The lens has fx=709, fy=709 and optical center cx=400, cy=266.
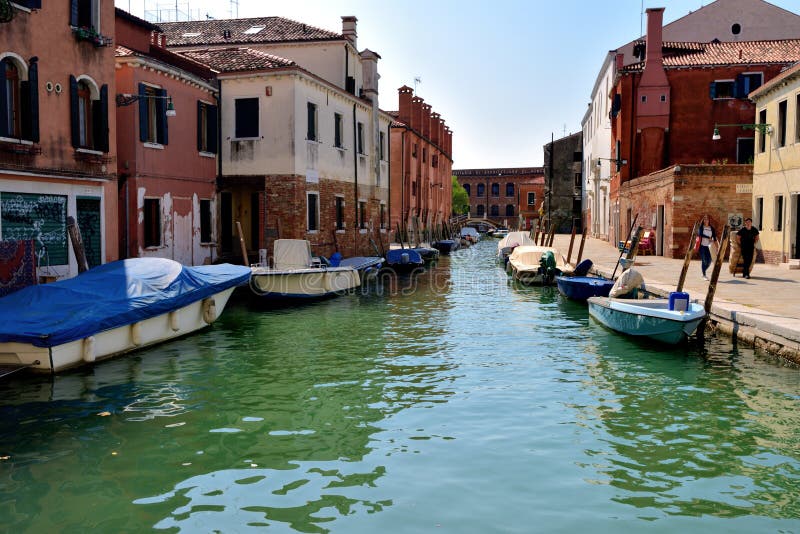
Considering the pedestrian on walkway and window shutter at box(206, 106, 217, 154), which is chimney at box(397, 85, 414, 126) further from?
the pedestrian on walkway

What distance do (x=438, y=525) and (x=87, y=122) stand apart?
12012mm

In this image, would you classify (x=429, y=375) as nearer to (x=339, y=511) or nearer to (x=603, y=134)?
(x=339, y=511)

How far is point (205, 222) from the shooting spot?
1934cm

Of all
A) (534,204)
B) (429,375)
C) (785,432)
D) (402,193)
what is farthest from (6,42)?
(534,204)

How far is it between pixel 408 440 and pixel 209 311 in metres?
7.07

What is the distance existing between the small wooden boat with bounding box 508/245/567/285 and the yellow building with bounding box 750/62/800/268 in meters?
5.54

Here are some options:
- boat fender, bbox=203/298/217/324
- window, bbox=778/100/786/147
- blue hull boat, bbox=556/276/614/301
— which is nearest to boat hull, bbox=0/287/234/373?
boat fender, bbox=203/298/217/324

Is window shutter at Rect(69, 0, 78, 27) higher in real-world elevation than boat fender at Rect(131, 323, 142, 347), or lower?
higher

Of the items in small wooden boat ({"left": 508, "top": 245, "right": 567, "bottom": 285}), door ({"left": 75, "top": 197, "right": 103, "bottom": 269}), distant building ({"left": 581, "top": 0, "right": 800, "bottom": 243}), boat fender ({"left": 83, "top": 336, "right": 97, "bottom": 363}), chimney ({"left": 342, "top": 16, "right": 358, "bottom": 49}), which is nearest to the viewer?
boat fender ({"left": 83, "top": 336, "right": 97, "bottom": 363})

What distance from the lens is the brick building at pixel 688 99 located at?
26656 millimetres

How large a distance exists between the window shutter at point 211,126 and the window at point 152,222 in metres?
3.11

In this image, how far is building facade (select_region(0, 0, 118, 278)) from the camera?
11.8m

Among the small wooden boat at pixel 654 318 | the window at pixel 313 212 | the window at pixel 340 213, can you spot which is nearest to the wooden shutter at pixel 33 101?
the window at pixel 313 212

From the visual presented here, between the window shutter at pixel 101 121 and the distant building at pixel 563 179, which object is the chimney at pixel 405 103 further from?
the window shutter at pixel 101 121
